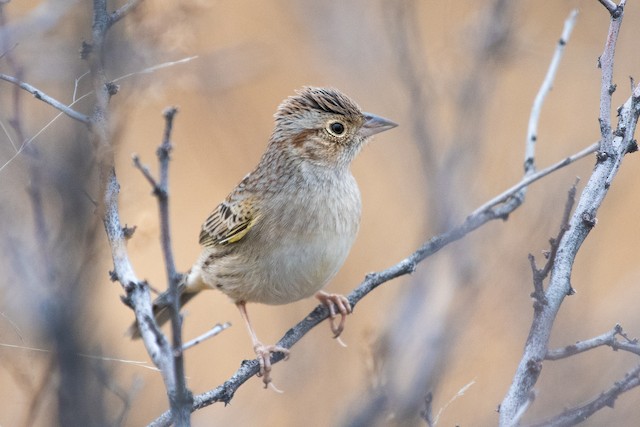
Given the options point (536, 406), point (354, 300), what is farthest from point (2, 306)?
point (536, 406)

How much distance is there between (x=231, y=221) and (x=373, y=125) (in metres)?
0.96

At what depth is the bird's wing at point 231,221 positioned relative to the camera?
475 cm

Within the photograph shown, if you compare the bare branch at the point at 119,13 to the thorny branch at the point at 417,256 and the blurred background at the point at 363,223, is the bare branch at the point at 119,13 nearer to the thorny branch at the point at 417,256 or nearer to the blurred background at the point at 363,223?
the blurred background at the point at 363,223

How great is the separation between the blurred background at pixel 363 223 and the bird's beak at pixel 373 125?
22 centimetres

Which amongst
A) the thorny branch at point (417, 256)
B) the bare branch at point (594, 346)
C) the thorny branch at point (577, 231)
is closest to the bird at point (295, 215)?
the thorny branch at point (417, 256)

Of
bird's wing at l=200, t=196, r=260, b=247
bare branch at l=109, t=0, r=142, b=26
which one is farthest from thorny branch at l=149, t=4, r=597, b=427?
bare branch at l=109, t=0, r=142, b=26

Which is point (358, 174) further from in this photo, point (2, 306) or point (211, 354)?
point (2, 306)

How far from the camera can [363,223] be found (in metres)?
7.77

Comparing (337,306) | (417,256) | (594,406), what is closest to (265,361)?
(337,306)

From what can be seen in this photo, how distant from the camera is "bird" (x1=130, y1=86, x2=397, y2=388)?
4469mm

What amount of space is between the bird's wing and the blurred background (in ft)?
1.83

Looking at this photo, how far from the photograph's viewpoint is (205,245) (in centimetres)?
517

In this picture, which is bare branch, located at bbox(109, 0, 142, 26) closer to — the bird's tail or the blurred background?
the blurred background

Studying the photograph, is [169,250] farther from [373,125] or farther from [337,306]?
[373,125]
